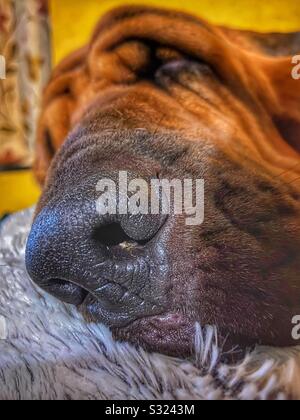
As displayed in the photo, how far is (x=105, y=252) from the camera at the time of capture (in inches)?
26.0

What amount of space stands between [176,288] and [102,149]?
23 centimetres

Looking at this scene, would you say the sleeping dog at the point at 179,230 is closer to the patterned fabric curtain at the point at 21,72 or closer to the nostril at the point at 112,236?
the nostril at the point at 112,236

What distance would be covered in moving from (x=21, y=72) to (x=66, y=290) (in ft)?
1.94

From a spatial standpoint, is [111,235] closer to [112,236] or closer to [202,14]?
[112,236]

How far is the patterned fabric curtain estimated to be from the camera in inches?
41.3

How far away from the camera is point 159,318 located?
68 centimetres

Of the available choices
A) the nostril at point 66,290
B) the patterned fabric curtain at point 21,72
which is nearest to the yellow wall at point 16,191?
the patterned fabric curtain at point 21,72

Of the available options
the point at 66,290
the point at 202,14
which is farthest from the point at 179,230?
the point at 202,14

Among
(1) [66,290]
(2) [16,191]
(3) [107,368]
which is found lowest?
(3) [107,368]

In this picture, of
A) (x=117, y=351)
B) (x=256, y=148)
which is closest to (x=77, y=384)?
(x=117, y=351)

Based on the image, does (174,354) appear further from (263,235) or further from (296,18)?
(296,18)

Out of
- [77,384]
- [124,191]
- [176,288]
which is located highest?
[124,191]

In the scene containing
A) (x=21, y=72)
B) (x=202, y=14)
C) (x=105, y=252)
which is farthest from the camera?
(x=21, y=72)

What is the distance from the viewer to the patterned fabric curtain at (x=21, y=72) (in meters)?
1.05
